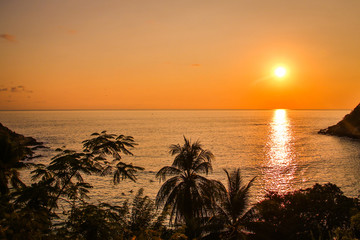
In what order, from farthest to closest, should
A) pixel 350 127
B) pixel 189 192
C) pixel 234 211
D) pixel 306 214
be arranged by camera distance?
pixel 350 127 → pixel 306 214 → pixel 189 192 → pixel 234 211

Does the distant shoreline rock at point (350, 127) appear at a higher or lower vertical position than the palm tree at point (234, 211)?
higher

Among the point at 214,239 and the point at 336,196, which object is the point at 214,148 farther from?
the point at 214,239

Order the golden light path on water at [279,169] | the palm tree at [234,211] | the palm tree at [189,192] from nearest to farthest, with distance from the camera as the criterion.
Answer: the palm tree at [234,211] < the palm tree at [189,192] < the golden light path on water at [279,169]

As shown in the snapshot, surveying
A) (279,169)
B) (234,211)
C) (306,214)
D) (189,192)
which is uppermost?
(189,192)

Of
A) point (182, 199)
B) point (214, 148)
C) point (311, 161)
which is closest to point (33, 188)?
point (182, 199)

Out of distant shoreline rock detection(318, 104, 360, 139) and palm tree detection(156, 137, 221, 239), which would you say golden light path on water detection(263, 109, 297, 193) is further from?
distant shoreline rock detection(318, 104, 360, 139)

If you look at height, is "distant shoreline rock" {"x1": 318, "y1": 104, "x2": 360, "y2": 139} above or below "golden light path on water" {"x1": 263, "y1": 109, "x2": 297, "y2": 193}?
above

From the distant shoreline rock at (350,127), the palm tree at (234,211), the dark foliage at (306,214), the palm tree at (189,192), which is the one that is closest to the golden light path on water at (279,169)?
the dark foliage at (306,214)

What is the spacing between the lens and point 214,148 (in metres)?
85.2

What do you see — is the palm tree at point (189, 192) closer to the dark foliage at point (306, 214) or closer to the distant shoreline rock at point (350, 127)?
the dark foliage at point (306, 214)

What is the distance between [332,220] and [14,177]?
79.1ft

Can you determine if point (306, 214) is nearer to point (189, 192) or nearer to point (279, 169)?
point (189, 192)

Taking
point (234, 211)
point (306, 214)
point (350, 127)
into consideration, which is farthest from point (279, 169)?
point (350, 127)

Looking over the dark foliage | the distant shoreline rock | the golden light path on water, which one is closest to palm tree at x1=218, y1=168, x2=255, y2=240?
the dark foliage
